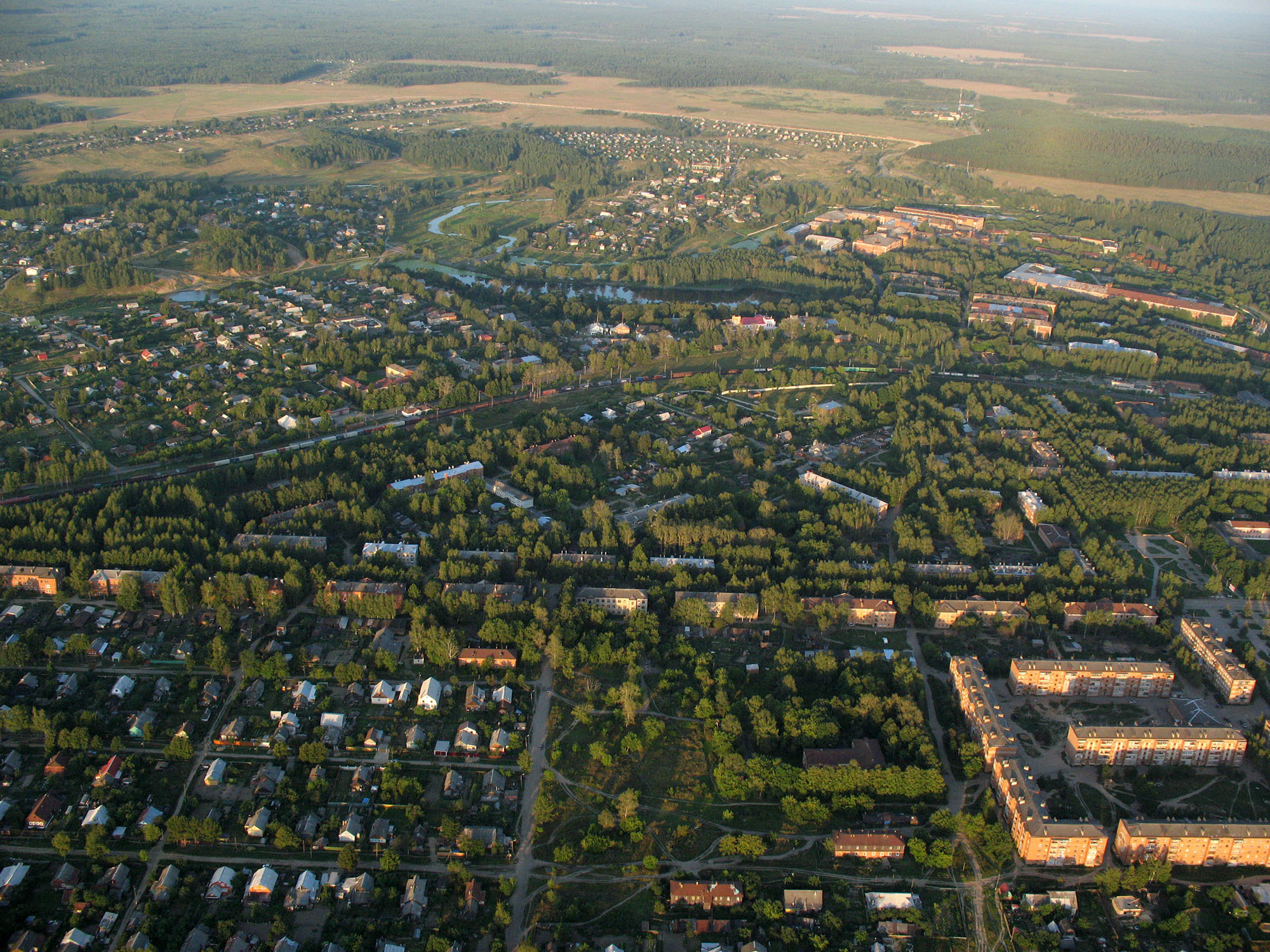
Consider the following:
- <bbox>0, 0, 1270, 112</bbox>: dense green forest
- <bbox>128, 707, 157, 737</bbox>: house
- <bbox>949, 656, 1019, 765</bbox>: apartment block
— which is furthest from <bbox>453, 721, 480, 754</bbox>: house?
<bbox>0, 0, 1270, 112</bbox>: dense green forest

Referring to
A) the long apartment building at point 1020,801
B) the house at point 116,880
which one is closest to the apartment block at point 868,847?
the long apartment building at point 1020,801

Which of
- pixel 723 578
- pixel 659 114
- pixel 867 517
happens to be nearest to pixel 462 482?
pixel 723 578

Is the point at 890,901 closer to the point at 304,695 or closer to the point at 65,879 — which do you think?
the point at 304,695

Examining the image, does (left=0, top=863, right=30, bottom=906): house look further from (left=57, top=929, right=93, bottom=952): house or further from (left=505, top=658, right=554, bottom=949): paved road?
(left=505, top=658, right=554, bottom=949): paved road

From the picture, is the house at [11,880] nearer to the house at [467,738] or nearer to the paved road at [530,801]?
the house at [467,738]

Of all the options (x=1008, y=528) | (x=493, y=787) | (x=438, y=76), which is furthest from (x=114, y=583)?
(x=438, y=76)

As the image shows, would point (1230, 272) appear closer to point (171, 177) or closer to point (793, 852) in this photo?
point (793, 852)
